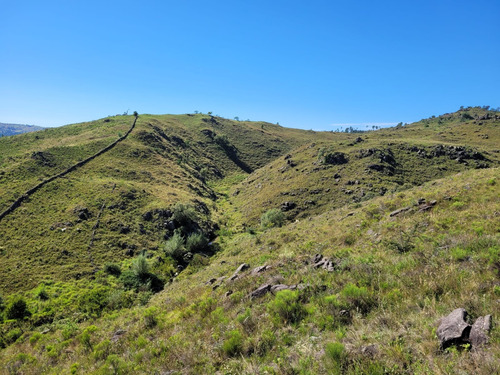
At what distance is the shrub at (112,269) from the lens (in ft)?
96.2

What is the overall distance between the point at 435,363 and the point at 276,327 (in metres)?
4.06

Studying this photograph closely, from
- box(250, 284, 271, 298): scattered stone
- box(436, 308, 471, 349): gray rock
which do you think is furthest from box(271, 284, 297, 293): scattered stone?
box(436, 308, 471, 349): gray rock

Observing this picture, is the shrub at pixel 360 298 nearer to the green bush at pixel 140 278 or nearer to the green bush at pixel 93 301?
the green bush at pixel 93 301

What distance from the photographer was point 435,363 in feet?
13.0

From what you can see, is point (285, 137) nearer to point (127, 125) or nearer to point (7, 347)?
point (127, 125)

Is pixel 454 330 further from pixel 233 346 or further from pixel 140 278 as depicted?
pixel 140 278

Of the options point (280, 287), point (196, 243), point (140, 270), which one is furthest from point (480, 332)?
point (196, 243)

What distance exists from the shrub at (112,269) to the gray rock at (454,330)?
109 feet

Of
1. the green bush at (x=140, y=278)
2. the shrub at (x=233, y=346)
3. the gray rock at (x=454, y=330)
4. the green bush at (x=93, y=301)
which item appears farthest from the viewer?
the green bush at (x=140, y=278)

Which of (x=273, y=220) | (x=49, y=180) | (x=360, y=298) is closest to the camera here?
(x=360, y=298)

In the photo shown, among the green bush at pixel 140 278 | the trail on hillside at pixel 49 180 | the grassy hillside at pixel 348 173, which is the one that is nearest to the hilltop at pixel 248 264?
the green bush at pixel 140 278

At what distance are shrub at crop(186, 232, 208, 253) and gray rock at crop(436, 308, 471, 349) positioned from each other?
34157 mm

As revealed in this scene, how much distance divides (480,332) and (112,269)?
34.2 metres

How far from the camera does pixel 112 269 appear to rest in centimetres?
2956
